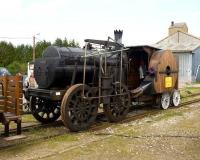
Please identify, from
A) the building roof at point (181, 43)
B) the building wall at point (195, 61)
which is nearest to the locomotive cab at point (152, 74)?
the building roof at point (181, 43)

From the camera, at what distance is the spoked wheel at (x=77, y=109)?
9.94 m

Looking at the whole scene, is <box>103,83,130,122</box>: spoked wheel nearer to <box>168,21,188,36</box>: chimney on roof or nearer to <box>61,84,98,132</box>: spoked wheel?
<box>61,84,98,132</box>: spoked wheel

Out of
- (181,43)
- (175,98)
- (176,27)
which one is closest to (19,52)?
(176,27)

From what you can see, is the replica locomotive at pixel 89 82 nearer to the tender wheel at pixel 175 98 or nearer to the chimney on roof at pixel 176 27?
the tender wheel at pixel 175 98

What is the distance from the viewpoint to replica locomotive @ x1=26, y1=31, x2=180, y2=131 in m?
10.3

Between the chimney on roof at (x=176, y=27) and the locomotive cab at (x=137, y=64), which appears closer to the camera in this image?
the locomotive cab at (x=137, y=64)

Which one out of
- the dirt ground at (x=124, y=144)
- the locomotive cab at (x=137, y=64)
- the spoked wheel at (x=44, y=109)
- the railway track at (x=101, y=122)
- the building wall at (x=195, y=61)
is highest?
the building wall at (x=195, y=61)

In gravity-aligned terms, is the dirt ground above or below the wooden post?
below

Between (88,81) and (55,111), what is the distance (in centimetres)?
151

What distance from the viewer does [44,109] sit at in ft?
38.5

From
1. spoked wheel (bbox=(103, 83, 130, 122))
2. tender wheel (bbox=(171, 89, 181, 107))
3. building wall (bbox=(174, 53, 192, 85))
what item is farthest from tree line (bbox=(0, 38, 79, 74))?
spoked wheel (bbox=(103, 83, 130, 122))

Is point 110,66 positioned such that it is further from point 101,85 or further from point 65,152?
point 65,152

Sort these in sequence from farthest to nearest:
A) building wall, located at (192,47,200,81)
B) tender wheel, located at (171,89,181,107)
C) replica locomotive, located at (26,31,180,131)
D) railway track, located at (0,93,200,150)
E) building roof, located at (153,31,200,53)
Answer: building roof, located at (153,31,200,53), building wall, located at (192,47,200,81), tender wheel, located at (171,89,181,107), replica locomotive, located at (26,31,180,131), railway track, located at (0,93,200,150)

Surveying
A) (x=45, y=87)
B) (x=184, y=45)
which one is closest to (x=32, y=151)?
(x=45, y=87)
